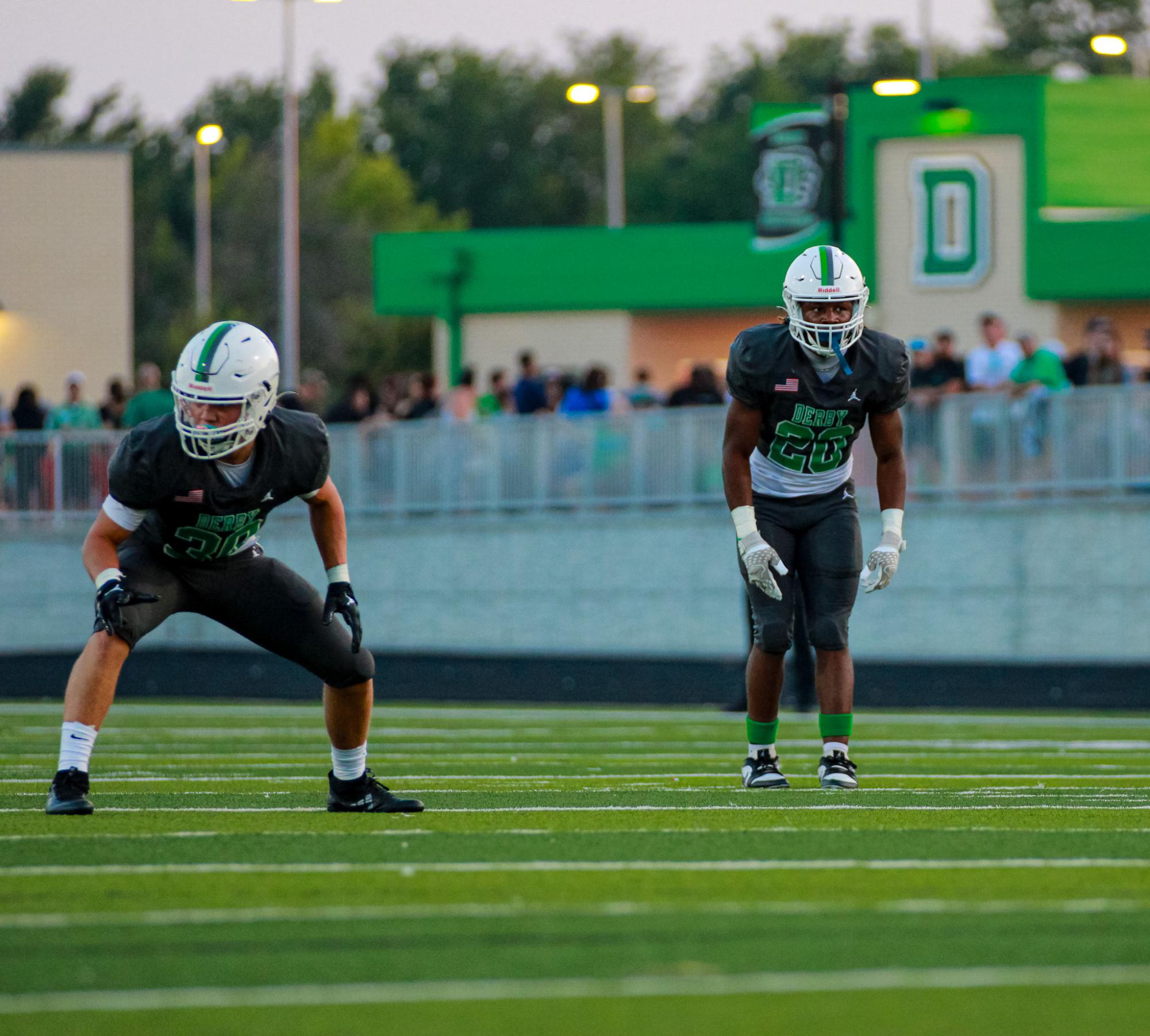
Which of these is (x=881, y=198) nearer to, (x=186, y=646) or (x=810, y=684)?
(x=186, y=646)

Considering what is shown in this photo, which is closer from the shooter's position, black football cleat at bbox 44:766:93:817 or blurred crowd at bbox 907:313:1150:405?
black football cleat at bbox 44:766:93:817

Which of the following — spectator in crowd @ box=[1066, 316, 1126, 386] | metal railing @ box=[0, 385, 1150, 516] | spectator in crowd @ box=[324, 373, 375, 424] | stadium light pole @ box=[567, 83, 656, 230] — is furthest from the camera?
spectator in crowd @ box=[324, 373, 375, 424]

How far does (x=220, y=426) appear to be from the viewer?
7.04m

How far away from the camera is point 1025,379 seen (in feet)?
62.8

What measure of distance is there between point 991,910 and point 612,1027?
1497 mm

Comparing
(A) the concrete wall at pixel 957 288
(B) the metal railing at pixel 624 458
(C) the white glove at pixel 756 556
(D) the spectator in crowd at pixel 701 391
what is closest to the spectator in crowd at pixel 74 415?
(B) the metal railing at pixel 624 458

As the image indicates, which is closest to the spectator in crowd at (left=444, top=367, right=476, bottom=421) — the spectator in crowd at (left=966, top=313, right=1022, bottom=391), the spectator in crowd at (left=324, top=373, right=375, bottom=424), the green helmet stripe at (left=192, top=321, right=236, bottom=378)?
the spectator in crowd at (left=324, top=373, right=375, bottom=424)

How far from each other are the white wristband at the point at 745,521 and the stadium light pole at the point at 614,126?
12691 millimetres

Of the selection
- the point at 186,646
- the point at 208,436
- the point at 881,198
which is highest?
the point at 881,198

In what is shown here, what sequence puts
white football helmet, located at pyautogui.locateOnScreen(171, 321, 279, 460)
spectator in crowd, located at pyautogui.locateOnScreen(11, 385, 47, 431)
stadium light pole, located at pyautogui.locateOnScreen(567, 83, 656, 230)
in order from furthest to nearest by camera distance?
spectator in crowd, located at pyautogui.locateOnScreen(11, 385, 47, 431), stadium light pole, located at pyautogui.locateOnScreen(567, 83, 656, 230), white football helmet, located at pyautogui.locateOnScreen(171, 321, 279, 460)

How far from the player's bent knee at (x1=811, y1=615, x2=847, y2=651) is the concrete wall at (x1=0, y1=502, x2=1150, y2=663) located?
37.9 ft

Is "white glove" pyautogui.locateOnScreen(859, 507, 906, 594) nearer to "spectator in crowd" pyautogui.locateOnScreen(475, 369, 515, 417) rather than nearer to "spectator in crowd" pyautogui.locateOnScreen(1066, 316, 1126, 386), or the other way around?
"spectator in crowd" pyautogui.locateOnScreen(1066, 316, 1126, 386)

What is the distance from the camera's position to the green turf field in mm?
4152

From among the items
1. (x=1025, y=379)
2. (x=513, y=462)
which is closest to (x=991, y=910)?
(x=1025, y=379)
